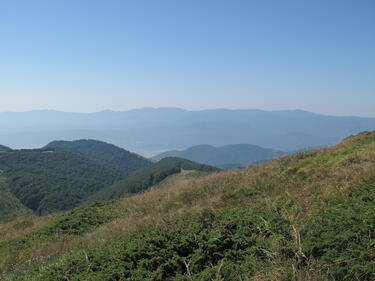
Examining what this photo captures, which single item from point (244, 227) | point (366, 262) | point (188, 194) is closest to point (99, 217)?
point (188, 194)

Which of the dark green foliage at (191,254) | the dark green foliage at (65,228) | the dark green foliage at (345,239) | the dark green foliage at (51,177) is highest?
the dark green foliage at (345,239)

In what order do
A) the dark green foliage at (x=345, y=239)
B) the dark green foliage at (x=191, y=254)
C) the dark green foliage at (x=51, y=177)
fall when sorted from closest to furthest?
the dark green foliage at (x=345, y=239), the dark green foliage at (x=191, y=254), the dark green foliage at (x=51, y=177)

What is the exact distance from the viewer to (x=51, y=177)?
136 m

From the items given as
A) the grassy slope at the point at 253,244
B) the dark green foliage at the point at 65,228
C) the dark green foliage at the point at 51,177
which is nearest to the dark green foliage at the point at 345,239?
the grassy slope at the point at 253,244

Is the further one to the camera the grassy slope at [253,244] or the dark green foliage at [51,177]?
the dark green foliage at [51,177]

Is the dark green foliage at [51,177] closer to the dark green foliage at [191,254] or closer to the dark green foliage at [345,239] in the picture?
the dark green foliage at [191,254]

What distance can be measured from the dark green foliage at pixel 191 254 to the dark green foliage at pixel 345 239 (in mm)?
479

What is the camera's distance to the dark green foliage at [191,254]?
4.27 m

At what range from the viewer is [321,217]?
5379 mm

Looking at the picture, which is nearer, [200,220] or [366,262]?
[366,262]

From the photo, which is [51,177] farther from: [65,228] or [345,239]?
[345,239]

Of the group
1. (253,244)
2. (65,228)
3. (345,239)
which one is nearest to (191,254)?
(253,244)

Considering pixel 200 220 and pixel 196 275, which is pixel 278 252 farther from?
pixel 200 220

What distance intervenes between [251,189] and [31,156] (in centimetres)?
18203
